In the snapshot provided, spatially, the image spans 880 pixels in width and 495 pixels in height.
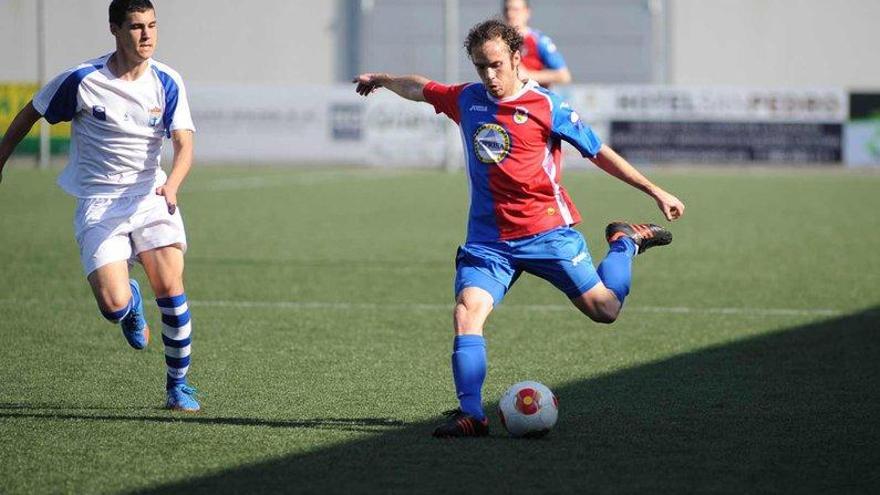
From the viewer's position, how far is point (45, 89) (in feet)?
21.0

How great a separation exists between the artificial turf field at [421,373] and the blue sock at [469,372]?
7.1 inches

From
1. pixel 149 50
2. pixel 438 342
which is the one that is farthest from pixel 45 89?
pixel 438 342

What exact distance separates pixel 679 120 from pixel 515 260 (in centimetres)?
2486

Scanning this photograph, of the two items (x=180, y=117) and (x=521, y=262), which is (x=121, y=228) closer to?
(x=180, y=117)

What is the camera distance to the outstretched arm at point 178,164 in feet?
20.1

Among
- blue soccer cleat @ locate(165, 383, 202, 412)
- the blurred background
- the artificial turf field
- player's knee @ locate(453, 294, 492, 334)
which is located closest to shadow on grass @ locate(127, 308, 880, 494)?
the artificial turf field

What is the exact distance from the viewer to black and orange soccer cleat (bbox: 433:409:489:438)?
5.73 m

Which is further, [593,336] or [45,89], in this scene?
[593,336]

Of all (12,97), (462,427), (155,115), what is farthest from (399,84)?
(12,97)

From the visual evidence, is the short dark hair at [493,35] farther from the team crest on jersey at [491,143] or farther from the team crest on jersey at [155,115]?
the team crest on jersey at [155,115]

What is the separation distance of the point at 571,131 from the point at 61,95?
235cm

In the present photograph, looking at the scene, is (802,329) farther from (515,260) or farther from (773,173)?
(773,173)

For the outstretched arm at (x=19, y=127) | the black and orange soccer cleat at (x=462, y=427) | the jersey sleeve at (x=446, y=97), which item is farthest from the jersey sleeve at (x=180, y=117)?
the black and orange soccer cleat at (x=462, y=427)

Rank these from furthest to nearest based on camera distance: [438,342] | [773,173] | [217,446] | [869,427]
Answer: [773,173]
[438,342]
[869,427]
[217,446]
